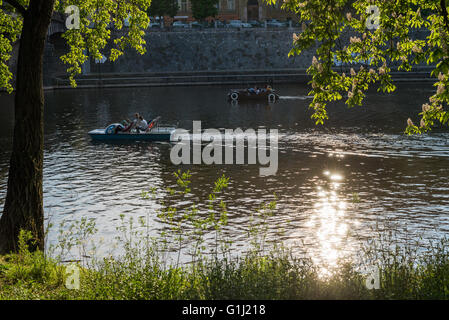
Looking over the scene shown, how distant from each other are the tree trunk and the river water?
570cm

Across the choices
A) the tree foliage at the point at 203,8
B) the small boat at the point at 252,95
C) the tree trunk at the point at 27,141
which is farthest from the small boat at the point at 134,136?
the tree foliage at the point at 203,8

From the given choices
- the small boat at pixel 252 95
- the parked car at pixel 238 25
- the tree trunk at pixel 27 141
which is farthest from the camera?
the parked car at pixel 238 25

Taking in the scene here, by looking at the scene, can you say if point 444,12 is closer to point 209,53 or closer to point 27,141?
point 27,141

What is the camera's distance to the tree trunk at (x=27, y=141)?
12.2 metres

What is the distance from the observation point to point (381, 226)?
18.6 m

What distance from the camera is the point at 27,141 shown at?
1251 cm

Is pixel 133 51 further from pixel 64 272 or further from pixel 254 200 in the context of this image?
pixel 64 272

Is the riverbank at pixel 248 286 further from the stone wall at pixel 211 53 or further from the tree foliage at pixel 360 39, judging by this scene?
the stone wall at pixel 211 53

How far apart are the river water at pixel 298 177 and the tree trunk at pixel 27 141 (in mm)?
5699

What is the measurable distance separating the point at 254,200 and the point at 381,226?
211 inches

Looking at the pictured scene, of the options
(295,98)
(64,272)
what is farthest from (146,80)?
(64,272)

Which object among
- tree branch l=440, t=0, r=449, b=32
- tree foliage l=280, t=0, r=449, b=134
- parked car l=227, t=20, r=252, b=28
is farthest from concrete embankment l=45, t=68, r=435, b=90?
tree branch l=440, t=0, r=449, b=32

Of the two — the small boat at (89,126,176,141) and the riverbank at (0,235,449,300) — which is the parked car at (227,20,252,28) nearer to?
the small boat at (89,126,176,141)

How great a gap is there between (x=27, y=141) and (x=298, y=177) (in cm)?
1561
